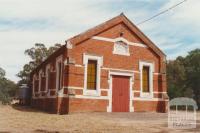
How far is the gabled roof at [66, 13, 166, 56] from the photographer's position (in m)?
25.2

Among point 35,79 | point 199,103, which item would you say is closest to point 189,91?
point 199,103

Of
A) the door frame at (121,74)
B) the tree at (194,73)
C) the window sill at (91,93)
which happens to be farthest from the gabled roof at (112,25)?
the tree at (194,73)

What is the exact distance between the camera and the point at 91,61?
84.9ft

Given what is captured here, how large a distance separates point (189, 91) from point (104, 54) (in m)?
45.8

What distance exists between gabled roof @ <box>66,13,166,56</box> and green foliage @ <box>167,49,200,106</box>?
39710 mm

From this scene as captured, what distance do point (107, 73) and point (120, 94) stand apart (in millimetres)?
Result: 1976

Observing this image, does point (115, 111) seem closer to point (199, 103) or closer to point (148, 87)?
point (148, 87)

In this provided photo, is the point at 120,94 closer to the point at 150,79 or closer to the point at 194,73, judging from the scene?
the point at 150,79

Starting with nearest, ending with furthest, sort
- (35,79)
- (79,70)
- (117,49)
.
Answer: (79,70), (117,49), (35,79)

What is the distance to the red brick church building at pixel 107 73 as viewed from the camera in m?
24.6

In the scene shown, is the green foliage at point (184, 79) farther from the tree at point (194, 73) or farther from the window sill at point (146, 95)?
the window sill at point (146, 95)

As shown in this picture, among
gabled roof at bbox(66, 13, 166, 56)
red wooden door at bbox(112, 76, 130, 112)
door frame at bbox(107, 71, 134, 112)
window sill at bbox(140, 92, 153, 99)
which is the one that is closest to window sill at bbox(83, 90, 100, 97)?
door frame at bbox(107, 71, 134, 112)

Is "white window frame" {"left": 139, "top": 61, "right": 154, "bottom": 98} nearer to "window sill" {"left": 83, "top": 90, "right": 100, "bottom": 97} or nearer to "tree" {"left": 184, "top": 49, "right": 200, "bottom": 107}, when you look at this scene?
"window sill" {"left": 83, "top": 90, "right": 100, "bottom": 97}

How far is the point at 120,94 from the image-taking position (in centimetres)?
2653
